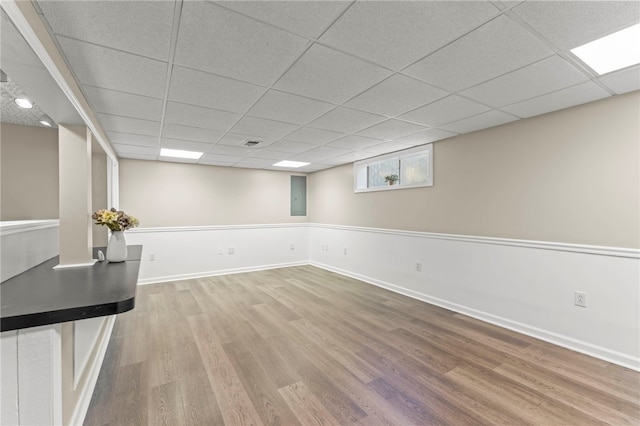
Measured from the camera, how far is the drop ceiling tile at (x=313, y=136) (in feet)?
11.1

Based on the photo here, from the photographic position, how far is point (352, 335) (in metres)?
2.90

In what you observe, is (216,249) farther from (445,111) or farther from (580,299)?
(580,299)

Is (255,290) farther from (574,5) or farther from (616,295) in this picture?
(574,5)

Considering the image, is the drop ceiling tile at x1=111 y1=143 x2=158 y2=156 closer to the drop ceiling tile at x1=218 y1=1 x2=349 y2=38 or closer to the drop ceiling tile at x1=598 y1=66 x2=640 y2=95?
the drop ceiling tile at x1=218 y1=1 x2=349 y2=38

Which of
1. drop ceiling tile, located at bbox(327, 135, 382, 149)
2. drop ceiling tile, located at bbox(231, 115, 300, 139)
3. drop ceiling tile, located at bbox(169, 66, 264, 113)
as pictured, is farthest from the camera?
drop ceiling tile, located at bbox(327, 135, 382, 149)

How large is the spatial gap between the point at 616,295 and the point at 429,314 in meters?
A: 1.72

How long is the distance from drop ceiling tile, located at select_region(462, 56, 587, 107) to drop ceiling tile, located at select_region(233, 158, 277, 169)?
3725 millimetres

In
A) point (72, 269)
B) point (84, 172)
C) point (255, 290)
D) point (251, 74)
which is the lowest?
point (255, 290)

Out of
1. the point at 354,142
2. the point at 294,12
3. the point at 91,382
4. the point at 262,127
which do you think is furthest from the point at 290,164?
the point at 91,382

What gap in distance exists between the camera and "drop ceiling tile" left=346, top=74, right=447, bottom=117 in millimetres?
2160

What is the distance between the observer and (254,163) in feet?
18.1

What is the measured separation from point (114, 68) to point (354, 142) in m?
2.79

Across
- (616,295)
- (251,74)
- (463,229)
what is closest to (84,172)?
(251,74)

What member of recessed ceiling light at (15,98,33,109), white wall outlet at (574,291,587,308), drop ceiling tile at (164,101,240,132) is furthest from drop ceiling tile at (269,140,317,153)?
white wall outlet at (574,291,587,308)
